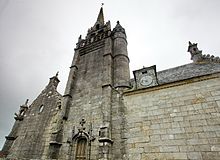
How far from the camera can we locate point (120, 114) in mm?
8250

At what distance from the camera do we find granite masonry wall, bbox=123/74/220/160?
19.1 feet

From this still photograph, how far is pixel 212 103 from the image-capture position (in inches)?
255

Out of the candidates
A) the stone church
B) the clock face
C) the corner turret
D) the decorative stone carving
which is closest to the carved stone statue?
the stone church

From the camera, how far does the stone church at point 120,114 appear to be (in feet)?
20.5

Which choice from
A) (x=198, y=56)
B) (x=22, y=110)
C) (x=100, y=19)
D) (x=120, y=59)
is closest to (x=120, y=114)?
(x=120, y=59)

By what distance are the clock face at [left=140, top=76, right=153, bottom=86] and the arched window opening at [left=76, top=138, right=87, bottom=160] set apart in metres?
4.85

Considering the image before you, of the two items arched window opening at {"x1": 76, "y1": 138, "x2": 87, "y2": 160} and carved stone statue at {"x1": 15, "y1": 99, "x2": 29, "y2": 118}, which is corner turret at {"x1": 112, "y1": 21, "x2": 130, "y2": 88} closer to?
arched window opening at {"x1": 76, "y1": 138, "x2": 87, "y2": 160}

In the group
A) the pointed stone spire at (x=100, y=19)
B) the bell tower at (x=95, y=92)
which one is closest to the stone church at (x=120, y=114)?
the bell tower at (x=95, y=92)

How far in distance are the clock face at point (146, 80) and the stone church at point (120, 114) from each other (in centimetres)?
2

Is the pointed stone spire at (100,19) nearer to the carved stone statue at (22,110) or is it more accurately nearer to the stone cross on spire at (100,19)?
the stone cross on spire at (100,19)

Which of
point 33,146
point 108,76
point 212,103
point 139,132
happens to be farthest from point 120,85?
point 33,146

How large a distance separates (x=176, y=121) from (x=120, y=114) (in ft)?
9.68

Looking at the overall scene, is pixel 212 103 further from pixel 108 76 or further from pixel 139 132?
pixel 108 76

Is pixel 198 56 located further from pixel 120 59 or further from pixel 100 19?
pixel 100 19
